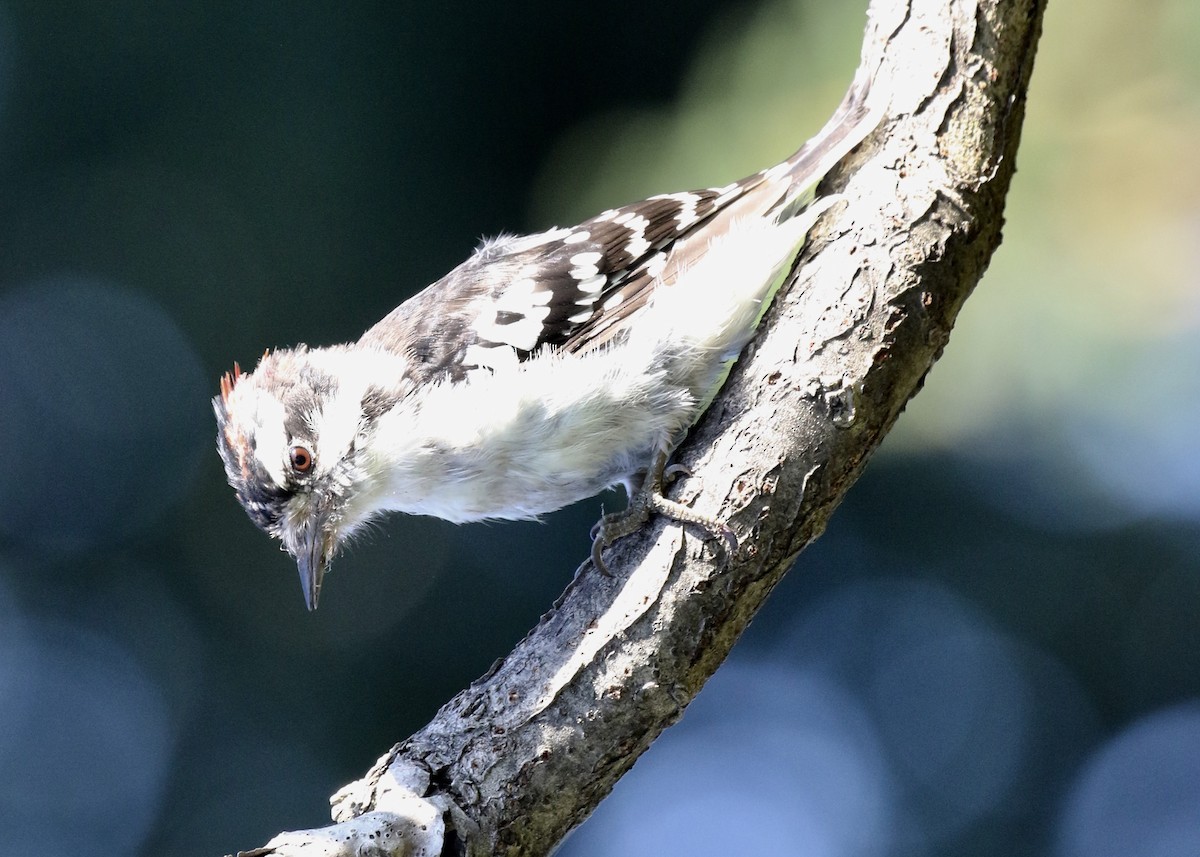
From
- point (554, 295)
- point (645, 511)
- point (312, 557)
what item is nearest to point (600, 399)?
point (645, 511)

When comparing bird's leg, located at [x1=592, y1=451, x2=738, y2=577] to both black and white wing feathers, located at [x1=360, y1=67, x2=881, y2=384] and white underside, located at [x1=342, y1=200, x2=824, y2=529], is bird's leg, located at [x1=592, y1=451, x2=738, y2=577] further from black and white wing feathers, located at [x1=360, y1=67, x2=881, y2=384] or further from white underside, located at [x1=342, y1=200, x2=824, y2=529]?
black and white wing feathers, located at [x1=360, y1=67, x2=881, y2=384]

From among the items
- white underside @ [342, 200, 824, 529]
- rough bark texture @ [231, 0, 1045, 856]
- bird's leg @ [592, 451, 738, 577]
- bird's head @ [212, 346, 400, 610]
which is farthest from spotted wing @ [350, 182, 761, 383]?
rough bark texture @ [231, 0, 1045, 856]

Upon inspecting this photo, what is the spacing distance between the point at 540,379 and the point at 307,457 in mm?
736

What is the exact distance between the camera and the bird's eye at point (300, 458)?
303 centimetres

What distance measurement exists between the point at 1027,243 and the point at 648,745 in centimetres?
265

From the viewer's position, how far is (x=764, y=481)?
2441 millimetres

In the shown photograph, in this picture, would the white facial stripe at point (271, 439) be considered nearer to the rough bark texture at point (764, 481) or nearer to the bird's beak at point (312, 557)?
the bird's beak at point (312, 557)

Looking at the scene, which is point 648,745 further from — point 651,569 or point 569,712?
point 651,569

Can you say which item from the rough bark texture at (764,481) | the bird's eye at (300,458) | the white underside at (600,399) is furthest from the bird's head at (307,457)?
the rough bark texture at (764,481)

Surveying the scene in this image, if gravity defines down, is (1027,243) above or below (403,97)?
below

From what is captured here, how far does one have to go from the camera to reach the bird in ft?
9.15

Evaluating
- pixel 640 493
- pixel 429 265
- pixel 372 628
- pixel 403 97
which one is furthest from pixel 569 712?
pixel 403 97

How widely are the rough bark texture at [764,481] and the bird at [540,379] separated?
6.1 inches

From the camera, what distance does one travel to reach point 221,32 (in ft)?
15.1
